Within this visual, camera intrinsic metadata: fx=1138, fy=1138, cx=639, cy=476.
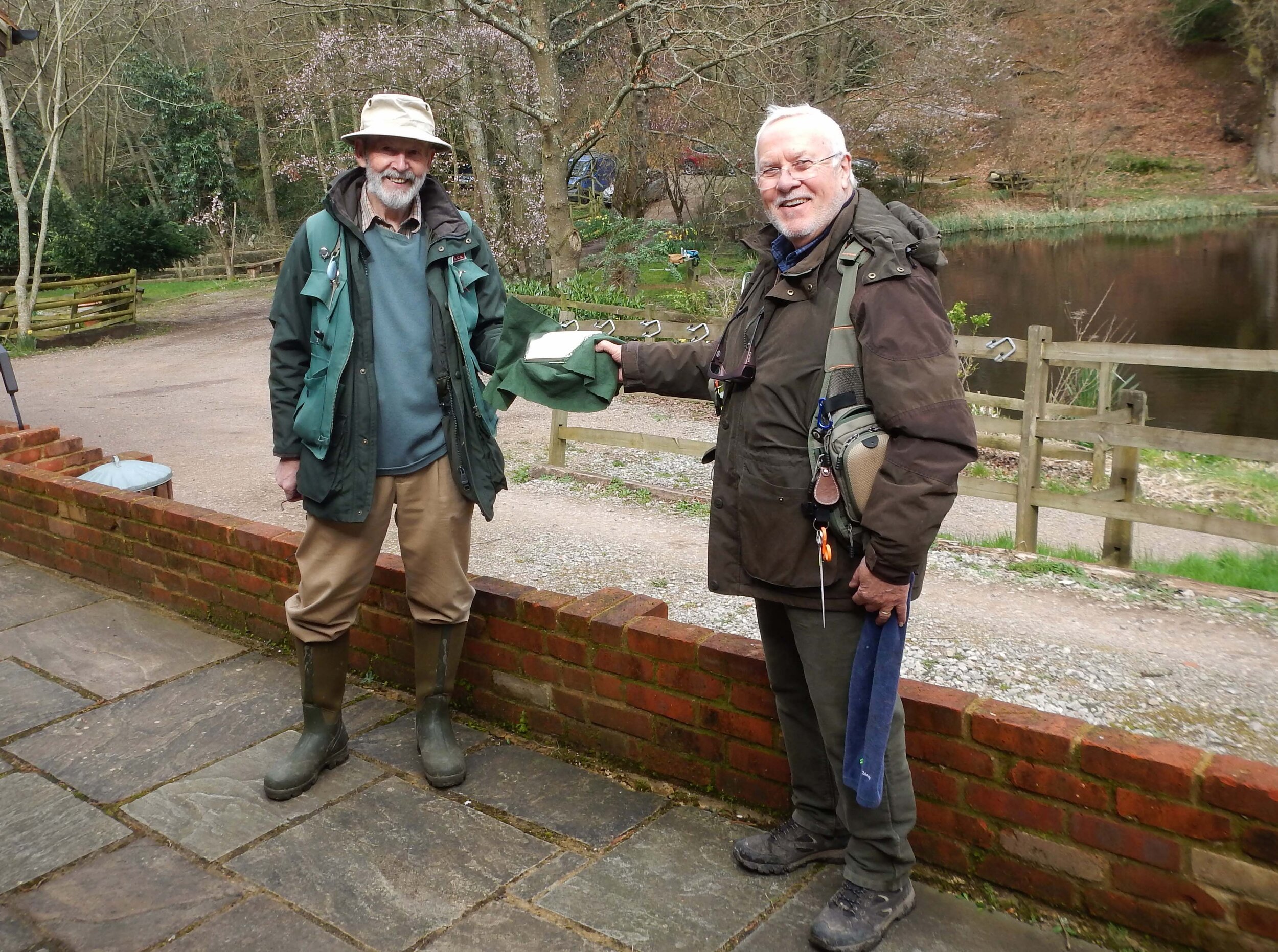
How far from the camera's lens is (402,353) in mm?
3312

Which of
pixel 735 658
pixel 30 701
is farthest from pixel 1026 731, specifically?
pixel 30 701

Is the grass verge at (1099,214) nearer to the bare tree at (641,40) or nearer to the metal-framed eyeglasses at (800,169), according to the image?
the bare tree at (641,40)

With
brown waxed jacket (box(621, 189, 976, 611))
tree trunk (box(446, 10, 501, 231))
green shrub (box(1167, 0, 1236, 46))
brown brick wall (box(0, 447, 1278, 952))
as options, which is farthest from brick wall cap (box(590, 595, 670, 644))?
green shrub (box(1167, 0, 1236, 46))

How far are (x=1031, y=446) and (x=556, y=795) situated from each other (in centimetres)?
469

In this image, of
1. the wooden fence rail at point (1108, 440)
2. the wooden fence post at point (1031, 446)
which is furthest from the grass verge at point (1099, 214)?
the wooden fence post at point (1031, 446)

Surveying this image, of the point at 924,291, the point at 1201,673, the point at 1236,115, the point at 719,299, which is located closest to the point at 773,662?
the point at 924,291

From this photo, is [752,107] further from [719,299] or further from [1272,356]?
[1272,356]

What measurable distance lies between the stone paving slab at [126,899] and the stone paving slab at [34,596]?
229cm

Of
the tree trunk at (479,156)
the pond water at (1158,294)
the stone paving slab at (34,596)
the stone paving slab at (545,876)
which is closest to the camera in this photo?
the stone paving slab at (545,876)

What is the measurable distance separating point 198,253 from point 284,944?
105 feet

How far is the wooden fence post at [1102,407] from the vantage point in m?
8.86

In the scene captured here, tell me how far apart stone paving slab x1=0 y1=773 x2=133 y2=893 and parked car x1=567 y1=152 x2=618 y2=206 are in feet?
65.9

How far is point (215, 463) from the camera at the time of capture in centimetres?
995

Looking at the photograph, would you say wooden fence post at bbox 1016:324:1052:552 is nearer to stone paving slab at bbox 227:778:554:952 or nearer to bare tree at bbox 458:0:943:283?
stone paving slab at bbox 227:778:554:952
